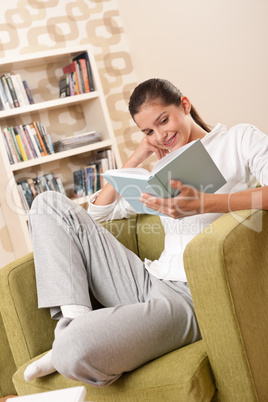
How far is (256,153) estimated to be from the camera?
1545 millimetres

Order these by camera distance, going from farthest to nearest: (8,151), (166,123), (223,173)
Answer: (8,151)
(166,123)
(223,173)

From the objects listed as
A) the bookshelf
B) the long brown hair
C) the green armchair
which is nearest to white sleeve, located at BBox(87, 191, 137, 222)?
the long brown hair

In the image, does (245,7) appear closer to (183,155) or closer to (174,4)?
(174,4)

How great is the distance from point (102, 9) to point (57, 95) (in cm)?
76

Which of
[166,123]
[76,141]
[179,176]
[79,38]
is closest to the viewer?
[179,176]

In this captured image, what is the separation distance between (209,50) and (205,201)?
2.07 meters

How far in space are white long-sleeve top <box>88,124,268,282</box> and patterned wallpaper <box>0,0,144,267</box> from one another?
1880 millimetres

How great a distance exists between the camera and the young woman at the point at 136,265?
1.31m

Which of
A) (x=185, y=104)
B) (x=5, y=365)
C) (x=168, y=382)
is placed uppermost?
(x=185, y=104)

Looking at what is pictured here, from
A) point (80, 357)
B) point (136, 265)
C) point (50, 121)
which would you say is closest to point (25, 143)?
point (50, 121)

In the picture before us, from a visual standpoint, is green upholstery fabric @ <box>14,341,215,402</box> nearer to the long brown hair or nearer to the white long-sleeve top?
the white long-sleeve top

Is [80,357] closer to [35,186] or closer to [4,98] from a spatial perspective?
[35,186]

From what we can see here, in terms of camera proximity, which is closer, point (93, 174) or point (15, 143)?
point (15, 143)

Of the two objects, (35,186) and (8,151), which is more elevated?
(8,151)
